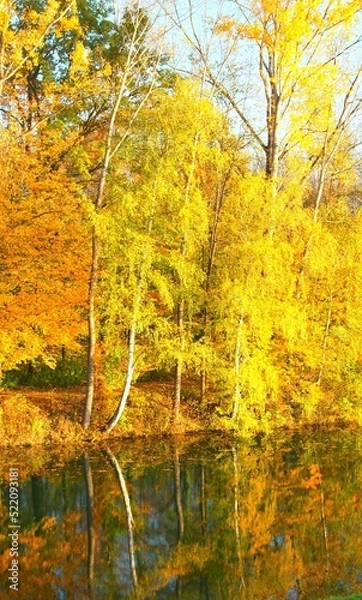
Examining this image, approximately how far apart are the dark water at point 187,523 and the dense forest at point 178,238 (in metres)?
2.74

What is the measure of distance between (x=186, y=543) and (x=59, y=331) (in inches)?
304

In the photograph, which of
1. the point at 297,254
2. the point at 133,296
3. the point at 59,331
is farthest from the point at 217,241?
the point at 59,331

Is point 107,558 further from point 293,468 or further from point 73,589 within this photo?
point 293,468

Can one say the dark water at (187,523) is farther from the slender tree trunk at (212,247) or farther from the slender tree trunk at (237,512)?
the slender tree trunk at (212,247)

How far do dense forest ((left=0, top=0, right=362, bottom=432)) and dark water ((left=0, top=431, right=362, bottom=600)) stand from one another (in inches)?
108

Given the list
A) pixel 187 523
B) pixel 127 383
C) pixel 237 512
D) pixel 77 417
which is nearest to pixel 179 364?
pixel 127 383

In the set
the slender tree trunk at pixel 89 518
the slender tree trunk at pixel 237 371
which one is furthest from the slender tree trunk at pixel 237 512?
the slender tree trunk at pixel 89 518

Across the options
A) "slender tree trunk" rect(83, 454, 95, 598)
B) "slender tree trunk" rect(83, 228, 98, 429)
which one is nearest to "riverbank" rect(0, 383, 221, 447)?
"slender tree trunk" rect(83, 228, 98, 429)

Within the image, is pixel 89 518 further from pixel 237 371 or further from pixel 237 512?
pixel 237 371

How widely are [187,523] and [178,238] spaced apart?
8759 mm

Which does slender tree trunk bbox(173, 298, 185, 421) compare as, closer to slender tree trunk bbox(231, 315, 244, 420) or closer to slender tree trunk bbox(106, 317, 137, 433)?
slender tree trunk bbox(106, 317, 137, 433)

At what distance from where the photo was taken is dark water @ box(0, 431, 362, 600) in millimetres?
9031

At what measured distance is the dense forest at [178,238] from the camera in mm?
16719

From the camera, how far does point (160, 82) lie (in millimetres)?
22109
